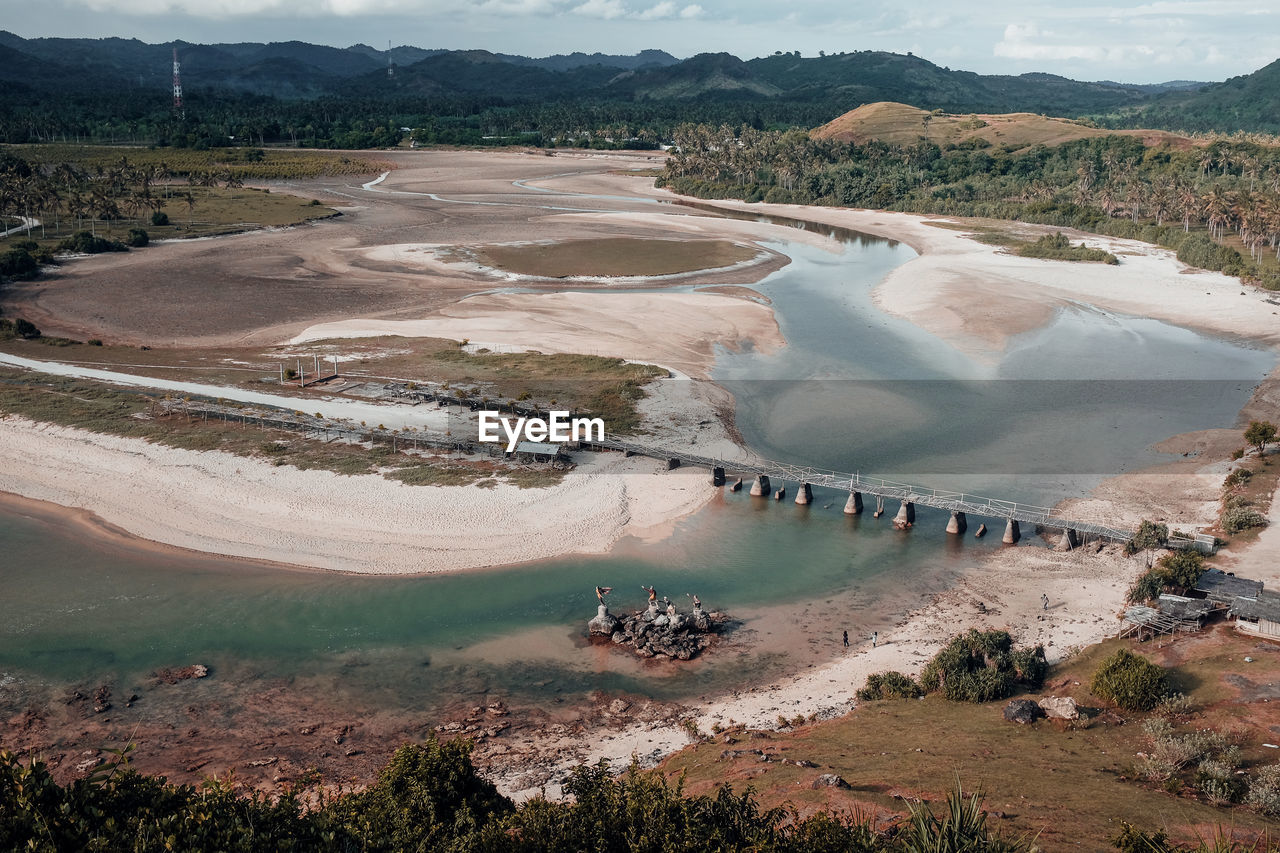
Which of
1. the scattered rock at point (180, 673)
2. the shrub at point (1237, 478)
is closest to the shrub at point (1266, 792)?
the shrub at point (1237, 478)

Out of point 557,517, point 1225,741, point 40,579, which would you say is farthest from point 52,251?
point 1225,741

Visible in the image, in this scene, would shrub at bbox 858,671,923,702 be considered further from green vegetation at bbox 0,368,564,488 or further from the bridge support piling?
green vegetation at bbox 0,368,564,488

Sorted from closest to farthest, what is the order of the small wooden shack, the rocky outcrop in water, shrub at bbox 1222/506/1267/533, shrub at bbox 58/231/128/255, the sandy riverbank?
the sandy riverbank < the small wooden shack < the rocky outcrop in water < shrub at bbox 1222/506/1267/533 < shrub at bbox 58/231/128/255

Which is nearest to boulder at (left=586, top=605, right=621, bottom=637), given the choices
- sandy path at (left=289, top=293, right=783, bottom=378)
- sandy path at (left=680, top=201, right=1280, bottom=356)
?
sandy path at (left=289, top=293, right=783, bottom=378)

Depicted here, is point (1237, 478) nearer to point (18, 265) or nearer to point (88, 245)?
point (18, 265)

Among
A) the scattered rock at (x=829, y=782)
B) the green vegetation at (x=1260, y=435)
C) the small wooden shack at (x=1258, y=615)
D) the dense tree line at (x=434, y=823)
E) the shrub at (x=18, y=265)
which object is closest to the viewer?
the dense tree line at (x=434, y=823)

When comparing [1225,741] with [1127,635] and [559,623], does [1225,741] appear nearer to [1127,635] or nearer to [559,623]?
[1127,635]

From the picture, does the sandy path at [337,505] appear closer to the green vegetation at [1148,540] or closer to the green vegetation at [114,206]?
the green vegetation at [1148,540]
